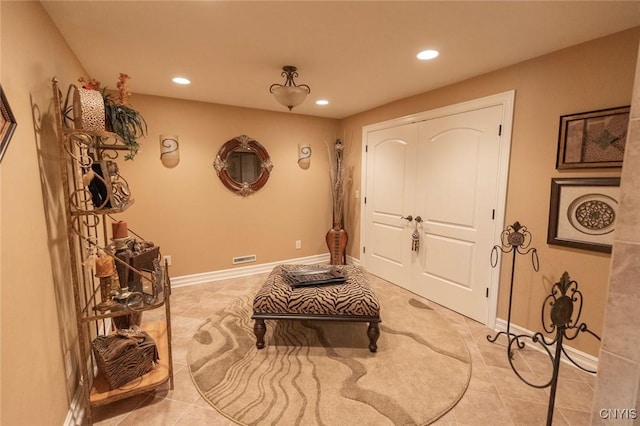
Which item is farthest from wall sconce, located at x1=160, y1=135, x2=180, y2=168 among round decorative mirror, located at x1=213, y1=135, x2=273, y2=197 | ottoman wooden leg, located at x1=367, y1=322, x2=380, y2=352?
ottoman wooden leg, located at x1=367, y1=322, x2=380, y2=352

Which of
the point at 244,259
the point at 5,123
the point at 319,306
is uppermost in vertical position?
the point at 5,123

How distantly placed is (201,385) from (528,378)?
2249mm

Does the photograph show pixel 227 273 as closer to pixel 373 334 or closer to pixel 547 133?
pixel 373 334

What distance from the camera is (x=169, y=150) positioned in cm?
340

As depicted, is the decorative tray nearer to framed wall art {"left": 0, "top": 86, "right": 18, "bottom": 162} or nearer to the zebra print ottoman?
the zebra print ottoman

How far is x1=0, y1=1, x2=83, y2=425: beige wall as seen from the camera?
42.9 inches

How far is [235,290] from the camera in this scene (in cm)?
355

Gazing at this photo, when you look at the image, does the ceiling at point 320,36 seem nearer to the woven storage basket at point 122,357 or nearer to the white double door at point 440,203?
the white double door at point 440,203

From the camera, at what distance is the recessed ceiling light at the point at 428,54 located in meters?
2.15

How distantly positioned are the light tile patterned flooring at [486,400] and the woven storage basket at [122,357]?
208 millimetres

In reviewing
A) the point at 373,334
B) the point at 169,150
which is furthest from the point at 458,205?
the point at 169,150

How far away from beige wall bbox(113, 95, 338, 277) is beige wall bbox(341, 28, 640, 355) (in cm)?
232

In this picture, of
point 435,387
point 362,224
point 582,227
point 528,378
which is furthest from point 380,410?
point 362,224

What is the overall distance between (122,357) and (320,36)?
2.35 metres
